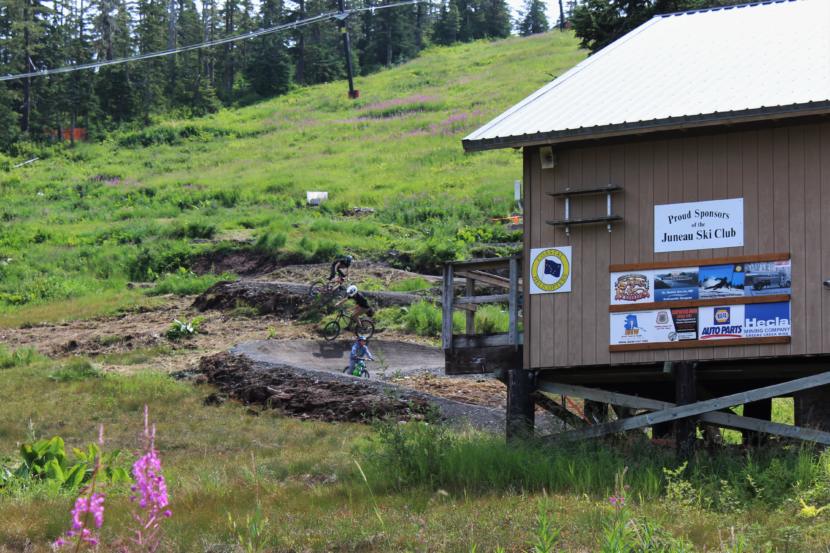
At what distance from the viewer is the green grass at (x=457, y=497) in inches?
477

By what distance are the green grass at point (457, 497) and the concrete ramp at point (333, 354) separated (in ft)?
24.6

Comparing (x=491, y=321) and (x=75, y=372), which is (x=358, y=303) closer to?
(x=491, y=321)

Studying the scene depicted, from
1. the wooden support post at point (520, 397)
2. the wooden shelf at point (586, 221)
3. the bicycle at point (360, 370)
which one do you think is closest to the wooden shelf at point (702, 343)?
the wooden support post at point (520, 397)

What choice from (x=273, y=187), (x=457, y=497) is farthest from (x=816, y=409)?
(x=273, y=187)

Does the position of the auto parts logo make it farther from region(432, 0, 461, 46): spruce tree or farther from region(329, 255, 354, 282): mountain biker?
region(432, 0, 461, 46): spruce tree

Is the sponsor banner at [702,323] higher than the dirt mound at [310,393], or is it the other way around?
the sponsor banner at [702,323]

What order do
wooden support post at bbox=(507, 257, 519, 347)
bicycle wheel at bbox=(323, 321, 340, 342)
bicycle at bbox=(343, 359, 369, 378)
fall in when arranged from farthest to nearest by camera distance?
bicycle wheel at bbox=(323, 321, 340, 342) → bicycle at bbox=(343, 359, 369, 378) → wooden support post at bbox=(507, 257, 519, 347)

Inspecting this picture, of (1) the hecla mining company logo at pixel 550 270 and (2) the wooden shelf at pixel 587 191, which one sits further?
(1) the hecla mining company logo at pixel 550 270

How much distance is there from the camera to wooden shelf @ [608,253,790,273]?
53.7ft

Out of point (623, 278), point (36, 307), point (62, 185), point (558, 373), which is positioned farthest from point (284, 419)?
point (62, 185)

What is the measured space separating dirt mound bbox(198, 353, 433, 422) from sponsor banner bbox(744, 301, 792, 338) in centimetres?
681

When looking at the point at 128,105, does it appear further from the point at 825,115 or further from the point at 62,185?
the point at 825,115

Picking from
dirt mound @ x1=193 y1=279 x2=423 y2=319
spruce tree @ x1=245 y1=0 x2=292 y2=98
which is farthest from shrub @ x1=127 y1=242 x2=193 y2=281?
spruce tree @ x1=245 y1=0 x2=292 y2=98

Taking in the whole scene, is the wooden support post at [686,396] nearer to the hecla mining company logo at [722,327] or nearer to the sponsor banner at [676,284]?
the hecla mining company logo at [722,327]
